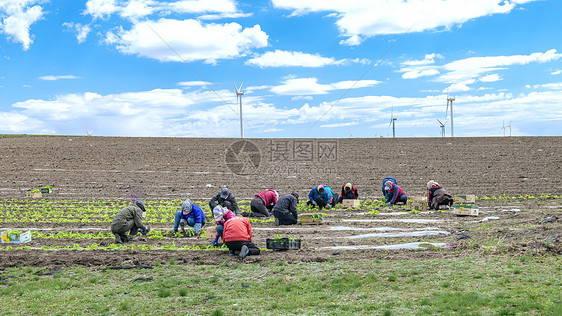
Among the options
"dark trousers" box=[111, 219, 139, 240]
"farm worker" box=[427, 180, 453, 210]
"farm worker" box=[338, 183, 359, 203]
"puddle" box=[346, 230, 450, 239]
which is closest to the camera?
"dark trousers" box=[111, 219, 139, 240]

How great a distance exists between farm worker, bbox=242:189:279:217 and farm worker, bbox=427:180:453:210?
6.89 metres

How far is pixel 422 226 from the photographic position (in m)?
15.3

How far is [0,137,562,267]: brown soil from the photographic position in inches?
458

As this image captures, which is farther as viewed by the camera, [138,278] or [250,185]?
[250,185]

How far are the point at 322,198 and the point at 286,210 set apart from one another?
399 cm

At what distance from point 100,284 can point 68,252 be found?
3.36 m

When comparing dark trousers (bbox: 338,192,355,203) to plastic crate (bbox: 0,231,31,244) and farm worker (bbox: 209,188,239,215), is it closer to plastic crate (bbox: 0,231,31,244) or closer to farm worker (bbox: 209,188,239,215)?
farm worker (bbox: 209,188,239,215)

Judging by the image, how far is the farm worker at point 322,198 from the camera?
64.0ft

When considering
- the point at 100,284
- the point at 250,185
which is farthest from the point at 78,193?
the point at 100,284

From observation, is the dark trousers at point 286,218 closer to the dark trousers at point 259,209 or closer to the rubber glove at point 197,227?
the dark trousers at point 259,209

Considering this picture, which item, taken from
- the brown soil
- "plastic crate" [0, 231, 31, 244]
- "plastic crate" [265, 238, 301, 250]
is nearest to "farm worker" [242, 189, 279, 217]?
the brown soil

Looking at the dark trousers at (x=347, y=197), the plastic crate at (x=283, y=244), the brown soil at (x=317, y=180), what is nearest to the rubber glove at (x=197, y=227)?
the brown soil at (x=317, y=180)

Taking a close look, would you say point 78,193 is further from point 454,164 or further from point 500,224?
point 454,164

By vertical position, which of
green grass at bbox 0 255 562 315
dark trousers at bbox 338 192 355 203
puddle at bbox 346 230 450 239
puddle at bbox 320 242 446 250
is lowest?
green grass at bbox 0 255 562 315
